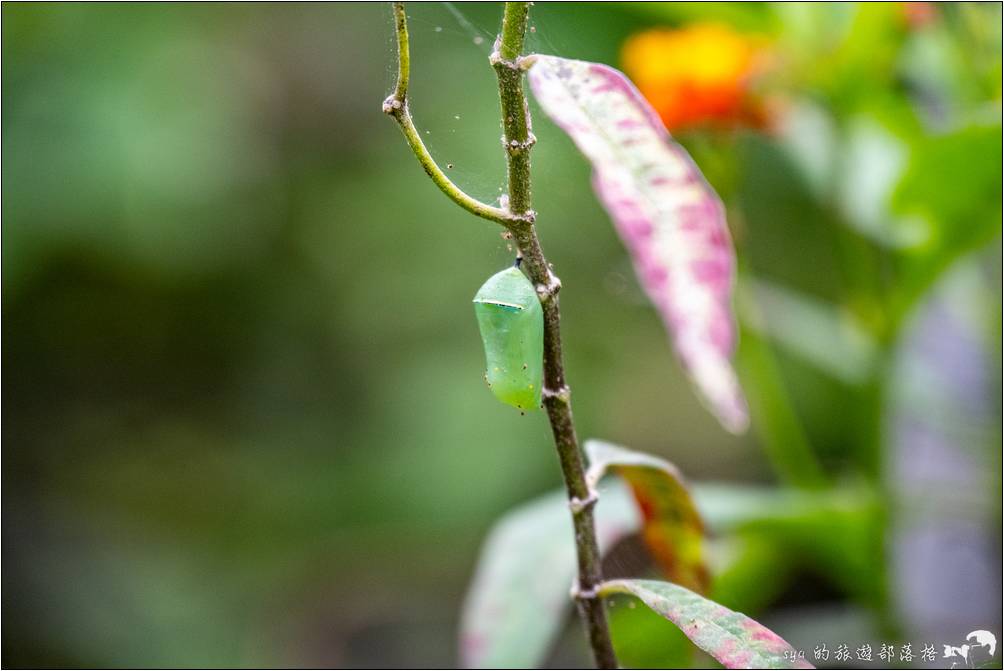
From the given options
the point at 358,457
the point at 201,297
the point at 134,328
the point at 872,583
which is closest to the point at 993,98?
the point at 872,583

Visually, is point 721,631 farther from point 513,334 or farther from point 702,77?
point 702,77

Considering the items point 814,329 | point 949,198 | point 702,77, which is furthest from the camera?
point 814,329

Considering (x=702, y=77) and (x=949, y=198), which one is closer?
(x=949, y=198)

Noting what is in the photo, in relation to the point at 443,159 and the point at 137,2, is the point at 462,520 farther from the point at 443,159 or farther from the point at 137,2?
the point at 443,159

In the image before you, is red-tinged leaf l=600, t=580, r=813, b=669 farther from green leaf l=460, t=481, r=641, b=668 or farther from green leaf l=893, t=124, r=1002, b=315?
green leaf l=893, t=124, r=1002, b=315

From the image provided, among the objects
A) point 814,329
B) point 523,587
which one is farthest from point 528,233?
point 814,329

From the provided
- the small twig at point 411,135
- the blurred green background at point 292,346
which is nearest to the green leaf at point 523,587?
the small twig at point 411,135

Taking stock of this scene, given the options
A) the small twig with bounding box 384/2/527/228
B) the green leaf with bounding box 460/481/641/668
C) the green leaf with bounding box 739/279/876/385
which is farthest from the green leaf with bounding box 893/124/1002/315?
the small twig with bounding box 384/2/527/228
